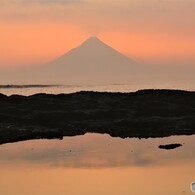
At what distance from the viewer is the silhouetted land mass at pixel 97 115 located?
55.7 metres

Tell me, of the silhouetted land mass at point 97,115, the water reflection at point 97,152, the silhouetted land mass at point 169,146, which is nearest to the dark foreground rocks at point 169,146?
the silhouetted land mass at point 169,146

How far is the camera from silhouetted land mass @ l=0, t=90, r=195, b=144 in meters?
55.7

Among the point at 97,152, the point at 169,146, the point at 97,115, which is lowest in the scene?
the point at 97,152

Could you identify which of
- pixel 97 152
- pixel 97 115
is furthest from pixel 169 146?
pixel 97 115

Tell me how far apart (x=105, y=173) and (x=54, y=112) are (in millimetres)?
35629

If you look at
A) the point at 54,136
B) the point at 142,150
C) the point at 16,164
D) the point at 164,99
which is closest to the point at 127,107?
the point at 164,99

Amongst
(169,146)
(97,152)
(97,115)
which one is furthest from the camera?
(97,115)

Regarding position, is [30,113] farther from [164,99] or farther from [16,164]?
[16,164]

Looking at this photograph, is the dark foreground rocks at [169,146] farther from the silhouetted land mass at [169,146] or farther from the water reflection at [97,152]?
the water reflection at [97,152]

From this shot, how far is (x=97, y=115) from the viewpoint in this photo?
65.7 metres

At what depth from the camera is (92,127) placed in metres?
59.2

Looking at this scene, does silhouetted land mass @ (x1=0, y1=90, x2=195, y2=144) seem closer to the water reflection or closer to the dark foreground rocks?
the water reflection

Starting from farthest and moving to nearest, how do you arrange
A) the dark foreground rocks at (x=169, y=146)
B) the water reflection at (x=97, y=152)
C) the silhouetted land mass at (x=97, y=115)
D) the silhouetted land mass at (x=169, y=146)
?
the silhouetted land mass at (x=97, y=115)
the silhouetted land mass at (x=169, y=146)
the dark foreground rocks at (x=169, y=146)
the water reflection at (x=97, y=152)

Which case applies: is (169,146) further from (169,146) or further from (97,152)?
(97,152)
